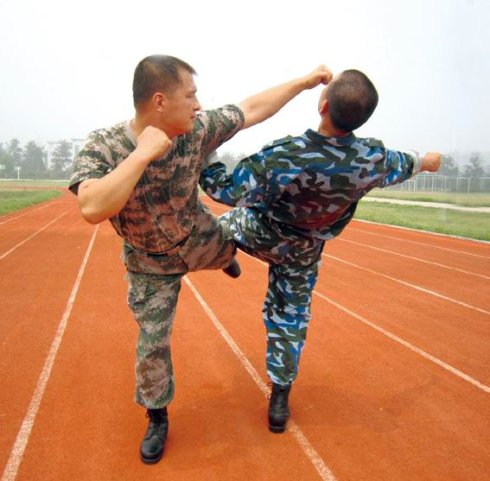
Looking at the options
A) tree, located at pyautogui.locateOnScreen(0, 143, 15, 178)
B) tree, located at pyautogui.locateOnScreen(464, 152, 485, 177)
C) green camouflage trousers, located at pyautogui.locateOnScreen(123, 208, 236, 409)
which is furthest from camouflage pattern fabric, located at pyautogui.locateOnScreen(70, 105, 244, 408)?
tree, located at pyautogui.locateOnScreen(0, 143, 15, 178)

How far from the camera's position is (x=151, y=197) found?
2.51 m

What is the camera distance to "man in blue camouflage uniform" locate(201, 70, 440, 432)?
8.20 feet

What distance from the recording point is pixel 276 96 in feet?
9.12

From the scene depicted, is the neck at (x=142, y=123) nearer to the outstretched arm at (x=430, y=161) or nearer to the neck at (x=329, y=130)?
the neck at (x=329, y=130)

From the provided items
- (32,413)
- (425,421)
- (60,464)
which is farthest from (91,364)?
(425,421)

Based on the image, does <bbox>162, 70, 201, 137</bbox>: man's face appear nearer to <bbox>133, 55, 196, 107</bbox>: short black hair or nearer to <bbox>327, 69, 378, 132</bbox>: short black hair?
<bbox>133, 55, 196, 107</bbox>: short black hair

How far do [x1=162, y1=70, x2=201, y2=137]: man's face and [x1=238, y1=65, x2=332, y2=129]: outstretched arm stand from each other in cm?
46

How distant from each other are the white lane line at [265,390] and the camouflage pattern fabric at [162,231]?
83cm

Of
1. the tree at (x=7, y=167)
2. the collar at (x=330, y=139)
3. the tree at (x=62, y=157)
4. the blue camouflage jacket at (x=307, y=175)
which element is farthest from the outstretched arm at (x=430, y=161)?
the tree at (x=62, y=157)

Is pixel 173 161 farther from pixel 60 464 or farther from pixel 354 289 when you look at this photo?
pixel 354 289

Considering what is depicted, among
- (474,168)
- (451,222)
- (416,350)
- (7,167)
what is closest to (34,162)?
(7,167)

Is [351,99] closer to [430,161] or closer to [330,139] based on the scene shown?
[330,139]

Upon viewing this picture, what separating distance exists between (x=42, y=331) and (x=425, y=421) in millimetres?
3749

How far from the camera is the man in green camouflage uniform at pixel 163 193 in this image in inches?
89.9
